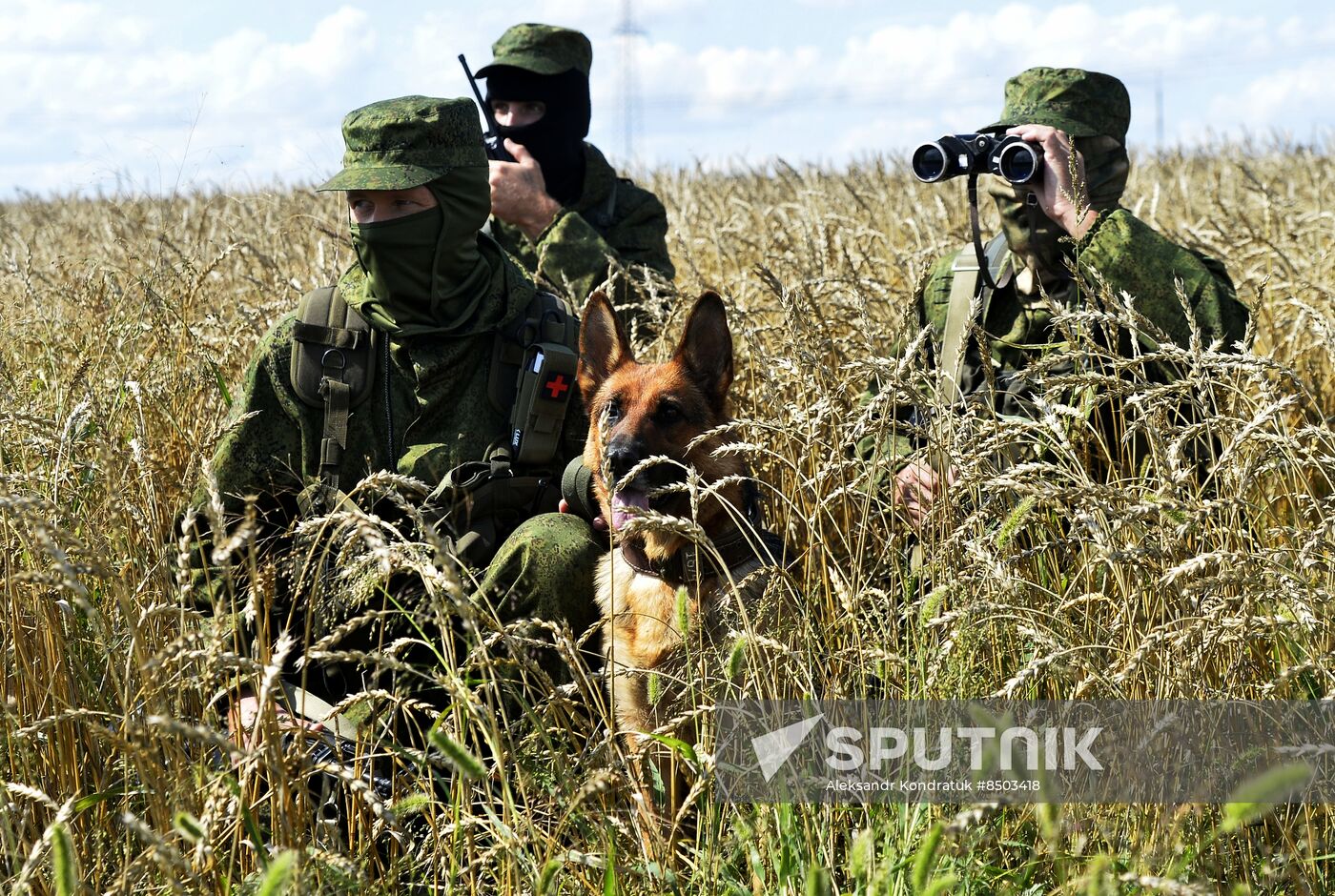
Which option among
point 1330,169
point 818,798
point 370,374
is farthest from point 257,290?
point 1330,169

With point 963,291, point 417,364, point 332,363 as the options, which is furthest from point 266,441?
point 963,291

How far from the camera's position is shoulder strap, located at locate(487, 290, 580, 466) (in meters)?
3.33

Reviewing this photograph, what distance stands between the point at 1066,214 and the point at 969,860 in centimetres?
238

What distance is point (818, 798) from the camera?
2.00 metres

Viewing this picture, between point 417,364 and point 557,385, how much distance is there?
1.41 feet

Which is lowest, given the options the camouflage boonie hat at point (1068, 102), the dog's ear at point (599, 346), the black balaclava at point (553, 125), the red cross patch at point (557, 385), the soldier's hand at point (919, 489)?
the soldier's hand at point (919, 489)

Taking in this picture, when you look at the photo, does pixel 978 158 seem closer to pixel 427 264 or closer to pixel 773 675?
pixel 427 264

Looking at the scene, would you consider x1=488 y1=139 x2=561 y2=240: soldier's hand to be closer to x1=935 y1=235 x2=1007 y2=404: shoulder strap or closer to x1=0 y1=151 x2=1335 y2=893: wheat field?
x1=935 y1=235 x2=1007 y2=404: shoulder strap

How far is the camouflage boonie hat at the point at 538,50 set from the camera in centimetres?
541

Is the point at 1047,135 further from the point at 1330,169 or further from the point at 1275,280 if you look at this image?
the point at 1330,169

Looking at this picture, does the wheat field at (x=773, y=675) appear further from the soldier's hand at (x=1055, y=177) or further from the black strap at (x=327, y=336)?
the soldier's hand at (x=1055, y=177)

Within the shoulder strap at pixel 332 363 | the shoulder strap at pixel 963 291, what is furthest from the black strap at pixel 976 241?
the shoulder strap at pixel 332 363

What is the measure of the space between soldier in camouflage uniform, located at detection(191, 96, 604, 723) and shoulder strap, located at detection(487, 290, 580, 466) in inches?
2.3

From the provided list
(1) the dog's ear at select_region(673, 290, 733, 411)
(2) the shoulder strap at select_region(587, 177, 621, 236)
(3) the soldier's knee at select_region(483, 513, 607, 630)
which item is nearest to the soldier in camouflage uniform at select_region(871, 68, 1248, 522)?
(1) the dog's ear at select_region(673, 290, 733, 411)
